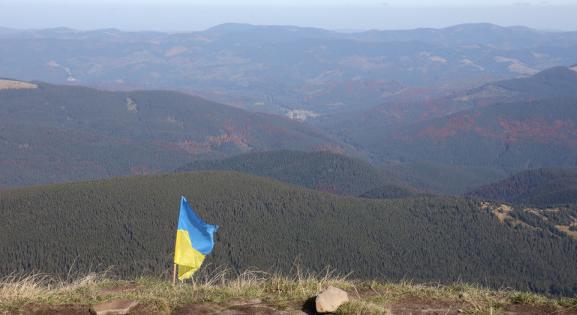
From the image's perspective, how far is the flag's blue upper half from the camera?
23531 mm

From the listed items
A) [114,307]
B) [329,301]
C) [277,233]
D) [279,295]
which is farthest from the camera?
[277,233]

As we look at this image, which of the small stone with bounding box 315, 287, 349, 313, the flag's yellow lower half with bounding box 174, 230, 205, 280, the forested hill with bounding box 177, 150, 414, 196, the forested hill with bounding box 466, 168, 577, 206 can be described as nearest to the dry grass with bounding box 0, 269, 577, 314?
the small stone with bounding box 315, 287, 349, 313

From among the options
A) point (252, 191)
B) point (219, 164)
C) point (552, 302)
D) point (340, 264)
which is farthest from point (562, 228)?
point (219, 164)

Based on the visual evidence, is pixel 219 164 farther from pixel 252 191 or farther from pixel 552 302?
pixel 552 302

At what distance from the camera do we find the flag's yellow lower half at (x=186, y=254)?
2312 cm

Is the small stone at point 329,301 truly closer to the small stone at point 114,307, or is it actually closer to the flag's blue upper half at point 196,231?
the small stone at point 114,307

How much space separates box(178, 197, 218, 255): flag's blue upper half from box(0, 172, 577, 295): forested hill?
4733cm

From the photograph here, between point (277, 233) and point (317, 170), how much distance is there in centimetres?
9428

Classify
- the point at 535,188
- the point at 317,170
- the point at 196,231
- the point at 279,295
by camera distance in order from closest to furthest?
the point at 279,295
the point at 196,231
the point at 535,188
the point at 317,170

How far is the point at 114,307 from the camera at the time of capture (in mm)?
17688

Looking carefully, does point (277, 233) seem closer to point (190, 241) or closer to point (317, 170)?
point (190, 241)

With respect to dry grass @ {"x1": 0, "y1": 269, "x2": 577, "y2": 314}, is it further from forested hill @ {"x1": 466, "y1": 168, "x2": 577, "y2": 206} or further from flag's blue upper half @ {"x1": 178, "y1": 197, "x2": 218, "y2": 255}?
forested hill @ {"x1": 466, "y1": 168, "x2": 577, "y2": 206}

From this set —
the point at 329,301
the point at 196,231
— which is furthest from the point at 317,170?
the point at 329,301

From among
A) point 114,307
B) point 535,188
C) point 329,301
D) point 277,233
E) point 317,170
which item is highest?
point 329,301
